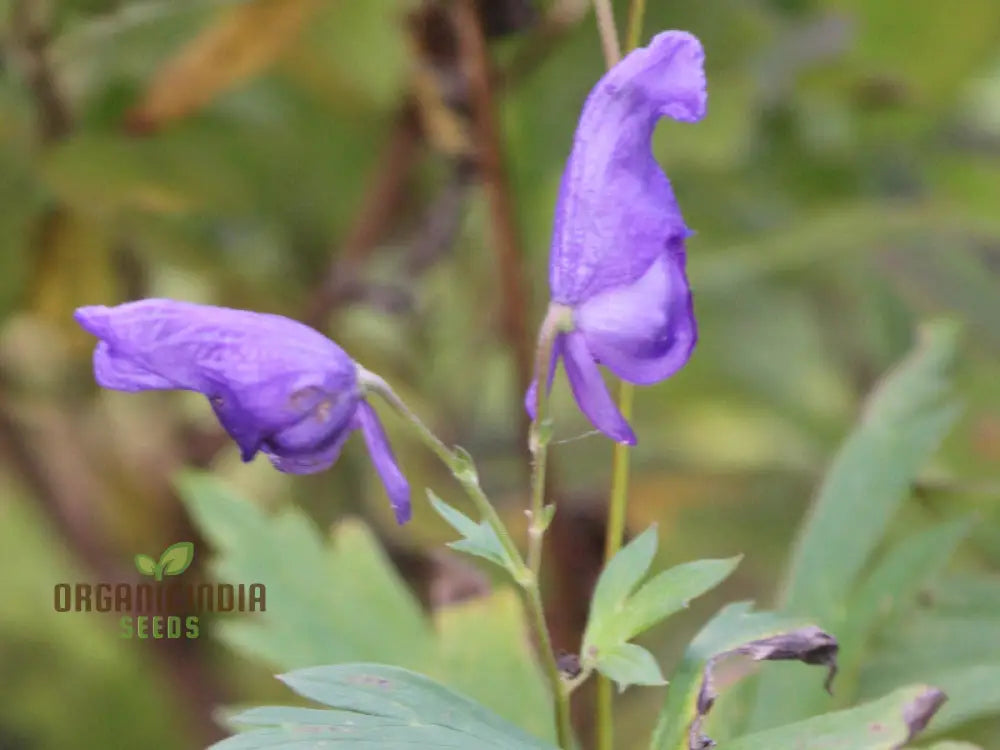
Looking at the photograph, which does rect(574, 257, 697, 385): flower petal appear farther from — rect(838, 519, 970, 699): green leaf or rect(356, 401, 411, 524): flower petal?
rect(838, 519, 970, 699): green leaf

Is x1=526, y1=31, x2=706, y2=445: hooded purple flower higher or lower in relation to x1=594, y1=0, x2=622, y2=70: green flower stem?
lower

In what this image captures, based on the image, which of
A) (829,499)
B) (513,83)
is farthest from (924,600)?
(513,83)

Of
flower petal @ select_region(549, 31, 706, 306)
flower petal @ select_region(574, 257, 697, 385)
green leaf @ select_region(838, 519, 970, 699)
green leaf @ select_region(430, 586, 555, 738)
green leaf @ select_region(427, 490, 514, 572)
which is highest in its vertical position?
flower petal @ select_region(549, 31, 706, 306)

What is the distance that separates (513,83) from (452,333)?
0.31 m

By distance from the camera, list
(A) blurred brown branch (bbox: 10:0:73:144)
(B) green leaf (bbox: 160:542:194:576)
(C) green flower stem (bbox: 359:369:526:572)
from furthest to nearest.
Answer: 1. (A) blurred brown branch (bbox: 10:0:73:144)
2. (B) green leaf (bbox: 160:542:194:576)
3. (C) green flower stem (bbox: 359:369:526:572)

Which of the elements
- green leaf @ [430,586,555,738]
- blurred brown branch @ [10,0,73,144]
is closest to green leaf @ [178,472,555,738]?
green leaf @ [430,586,555,738]

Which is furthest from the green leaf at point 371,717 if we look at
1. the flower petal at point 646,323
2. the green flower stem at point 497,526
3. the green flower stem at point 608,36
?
the green flower stem at point 608,36

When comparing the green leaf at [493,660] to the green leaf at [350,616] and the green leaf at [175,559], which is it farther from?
the green leaf at [175,559]

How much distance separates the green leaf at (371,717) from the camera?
1.34 ft

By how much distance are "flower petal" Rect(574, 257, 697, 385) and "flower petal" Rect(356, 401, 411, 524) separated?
9cm

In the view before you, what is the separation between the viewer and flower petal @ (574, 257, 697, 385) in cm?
41

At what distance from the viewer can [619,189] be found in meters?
0.42

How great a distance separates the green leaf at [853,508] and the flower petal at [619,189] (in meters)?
0.27

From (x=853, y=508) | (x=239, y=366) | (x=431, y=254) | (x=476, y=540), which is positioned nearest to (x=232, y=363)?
(x=239, y=366)
